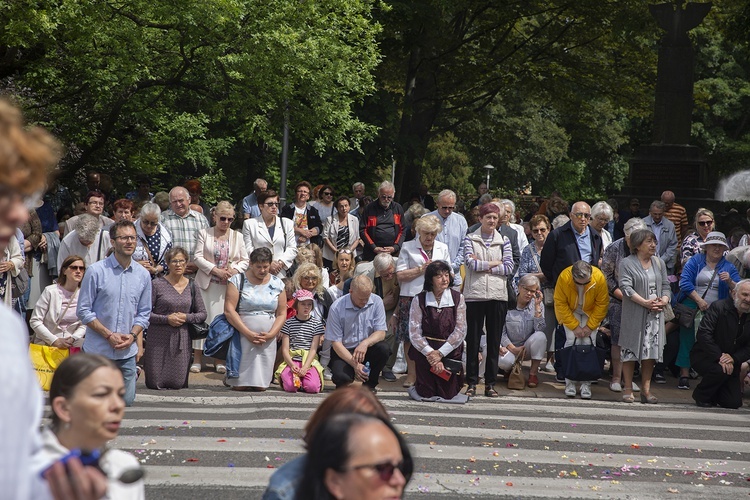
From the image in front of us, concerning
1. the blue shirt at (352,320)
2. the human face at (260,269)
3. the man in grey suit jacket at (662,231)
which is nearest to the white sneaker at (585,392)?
the blue shirt at (352,320)

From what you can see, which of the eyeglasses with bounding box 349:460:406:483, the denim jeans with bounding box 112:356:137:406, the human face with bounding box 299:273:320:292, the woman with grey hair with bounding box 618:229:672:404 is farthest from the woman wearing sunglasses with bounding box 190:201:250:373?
the eyeglasses with bounding box 349:460:406:483

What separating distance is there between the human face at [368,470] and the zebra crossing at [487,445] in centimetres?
430

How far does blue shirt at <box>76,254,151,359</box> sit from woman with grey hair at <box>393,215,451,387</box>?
3.39 metres

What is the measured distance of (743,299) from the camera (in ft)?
40.3

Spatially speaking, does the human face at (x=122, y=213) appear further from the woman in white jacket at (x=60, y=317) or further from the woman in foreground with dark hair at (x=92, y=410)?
the woman in foreground with dark hair at (x=92, y=410)

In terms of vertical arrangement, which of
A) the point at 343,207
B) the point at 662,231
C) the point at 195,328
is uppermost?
the point at 343,207

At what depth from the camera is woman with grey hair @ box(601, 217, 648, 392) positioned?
1290cm

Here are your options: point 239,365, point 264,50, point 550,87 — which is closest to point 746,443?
point 239,365

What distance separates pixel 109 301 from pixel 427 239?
152 inches

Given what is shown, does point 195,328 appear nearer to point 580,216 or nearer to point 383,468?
point 580,216

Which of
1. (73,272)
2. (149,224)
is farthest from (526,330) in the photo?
(73,272)

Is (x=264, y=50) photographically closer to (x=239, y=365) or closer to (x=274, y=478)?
(x=239, y=365)

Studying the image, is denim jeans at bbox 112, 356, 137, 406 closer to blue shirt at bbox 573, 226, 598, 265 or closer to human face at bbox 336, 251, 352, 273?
human face at bbox 336, 251, 352, 273

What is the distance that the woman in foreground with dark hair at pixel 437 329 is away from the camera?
11688 mm
